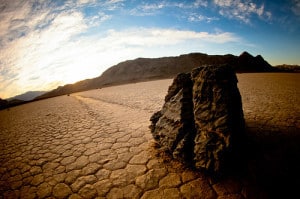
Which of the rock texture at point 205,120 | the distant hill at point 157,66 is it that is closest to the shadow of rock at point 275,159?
the rock texture at point 205,120

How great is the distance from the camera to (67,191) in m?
2.33

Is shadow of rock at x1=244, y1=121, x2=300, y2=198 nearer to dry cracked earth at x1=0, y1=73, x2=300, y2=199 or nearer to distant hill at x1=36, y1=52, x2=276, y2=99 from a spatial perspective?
dry cracked earth at x1=0, y1=73, x2=300, y2=199

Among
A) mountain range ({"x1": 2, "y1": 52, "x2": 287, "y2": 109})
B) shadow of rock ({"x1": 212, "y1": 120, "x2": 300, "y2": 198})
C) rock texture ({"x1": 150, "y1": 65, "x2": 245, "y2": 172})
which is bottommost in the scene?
shadow of rock ({"x1": 212, "y1": 120, "x2": 300, "y2": 198})

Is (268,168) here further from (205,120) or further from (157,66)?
(157,66)

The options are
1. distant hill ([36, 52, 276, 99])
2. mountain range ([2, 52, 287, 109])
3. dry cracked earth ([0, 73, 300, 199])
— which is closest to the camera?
dry cracked earth ([0, 73, 300, 199])

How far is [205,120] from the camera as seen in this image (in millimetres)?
2400

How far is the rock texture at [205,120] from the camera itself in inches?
86.0

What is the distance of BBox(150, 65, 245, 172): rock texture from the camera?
7.16 feet

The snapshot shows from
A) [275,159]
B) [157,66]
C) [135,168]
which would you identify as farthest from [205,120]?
[157,66]

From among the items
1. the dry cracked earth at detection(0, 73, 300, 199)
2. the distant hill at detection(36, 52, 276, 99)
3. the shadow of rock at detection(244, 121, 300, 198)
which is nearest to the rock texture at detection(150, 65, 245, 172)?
the dry cracked earth at detection(0, 73, 300, 199)

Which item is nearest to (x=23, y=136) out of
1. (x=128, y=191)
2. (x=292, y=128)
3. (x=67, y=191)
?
(x=67, y=191)

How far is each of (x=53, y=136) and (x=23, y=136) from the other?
1.15 metres

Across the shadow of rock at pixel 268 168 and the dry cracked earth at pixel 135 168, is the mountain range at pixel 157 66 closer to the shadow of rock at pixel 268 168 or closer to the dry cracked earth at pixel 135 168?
the dry cracked earth at pixel 135 168

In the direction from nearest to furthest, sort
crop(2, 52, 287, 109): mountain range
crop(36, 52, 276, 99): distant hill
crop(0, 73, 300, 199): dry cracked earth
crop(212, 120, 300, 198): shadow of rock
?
crop(212, 120, 300, 198): shadow of rock, crop(0, 73, 300, 199): dry cracked earth, crop(2, 52, 287, 109): mountain range, crop(36, 52, 276, 99): distant hill
